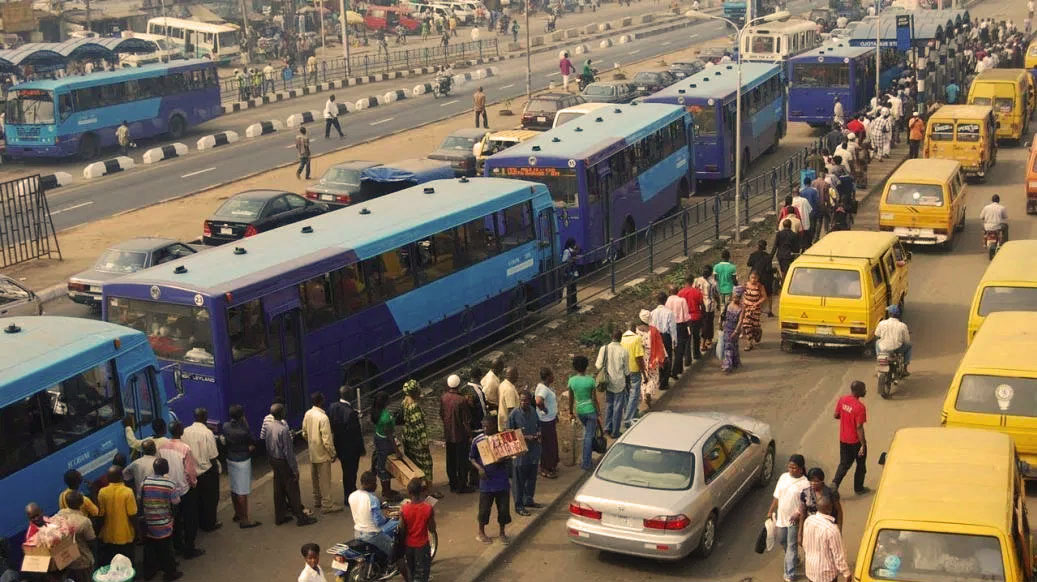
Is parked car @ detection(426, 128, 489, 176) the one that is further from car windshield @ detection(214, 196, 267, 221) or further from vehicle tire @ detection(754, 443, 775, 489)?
vehicle tire @ detection(754, 443, 775, 489)

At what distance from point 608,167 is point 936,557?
55.8 feet

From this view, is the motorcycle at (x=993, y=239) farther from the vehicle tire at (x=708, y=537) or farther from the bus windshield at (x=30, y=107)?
the bus windshield at (x=30, y=107)

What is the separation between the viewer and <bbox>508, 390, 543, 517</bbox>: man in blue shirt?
1517 centimetres

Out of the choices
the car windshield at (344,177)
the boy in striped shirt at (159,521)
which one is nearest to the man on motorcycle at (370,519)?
the boy in striped shirt at (159,521)

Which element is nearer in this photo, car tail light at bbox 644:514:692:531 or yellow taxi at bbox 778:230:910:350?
car tail light at bbox 644:514:692:531

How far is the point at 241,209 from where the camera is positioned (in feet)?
95.6

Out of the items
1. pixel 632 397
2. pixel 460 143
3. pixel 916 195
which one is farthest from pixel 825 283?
pixel 460 143

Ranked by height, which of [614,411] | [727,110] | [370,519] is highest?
[727,110]

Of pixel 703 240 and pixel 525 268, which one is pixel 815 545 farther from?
pixel 703 240

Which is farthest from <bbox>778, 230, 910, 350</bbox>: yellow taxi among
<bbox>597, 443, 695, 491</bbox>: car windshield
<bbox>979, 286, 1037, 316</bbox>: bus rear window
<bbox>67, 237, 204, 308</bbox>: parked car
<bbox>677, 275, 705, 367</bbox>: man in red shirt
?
<bbox>67, 237, 204, 308</bbox>: parked car

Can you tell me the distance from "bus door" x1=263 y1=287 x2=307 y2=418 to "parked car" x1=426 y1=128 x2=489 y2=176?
59.7 feet

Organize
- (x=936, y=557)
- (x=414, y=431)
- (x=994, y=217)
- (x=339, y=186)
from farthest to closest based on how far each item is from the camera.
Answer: (x=339, y=186), (x=994, y=217), (x=414, y=431), (x=936, y=557)

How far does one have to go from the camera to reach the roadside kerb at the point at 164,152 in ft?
149

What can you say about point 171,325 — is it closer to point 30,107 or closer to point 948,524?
point 948,524
